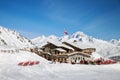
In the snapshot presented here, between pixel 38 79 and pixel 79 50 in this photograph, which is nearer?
pixel 38 79

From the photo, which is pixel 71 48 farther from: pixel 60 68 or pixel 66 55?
pixel 60 68

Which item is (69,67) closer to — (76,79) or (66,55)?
(76,79)

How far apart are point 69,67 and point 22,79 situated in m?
14.4

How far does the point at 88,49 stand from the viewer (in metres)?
71.2

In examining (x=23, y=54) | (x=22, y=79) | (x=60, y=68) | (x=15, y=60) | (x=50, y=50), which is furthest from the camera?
(x=50, y=50)

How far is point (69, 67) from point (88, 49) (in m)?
35.9

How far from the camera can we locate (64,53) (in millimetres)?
64250

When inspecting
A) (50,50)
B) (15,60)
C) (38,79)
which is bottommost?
(38,79)

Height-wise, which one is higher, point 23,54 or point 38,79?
point 23,54

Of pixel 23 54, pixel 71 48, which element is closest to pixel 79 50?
pixel 71 48

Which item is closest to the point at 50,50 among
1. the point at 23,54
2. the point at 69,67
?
the point at 23,54

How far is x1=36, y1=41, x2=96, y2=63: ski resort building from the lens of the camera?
6303 centimetres

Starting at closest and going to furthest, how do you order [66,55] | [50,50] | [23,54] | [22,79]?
[22,79], [23,54], [66,55], [50,50]

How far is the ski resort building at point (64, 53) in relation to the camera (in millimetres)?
63025
